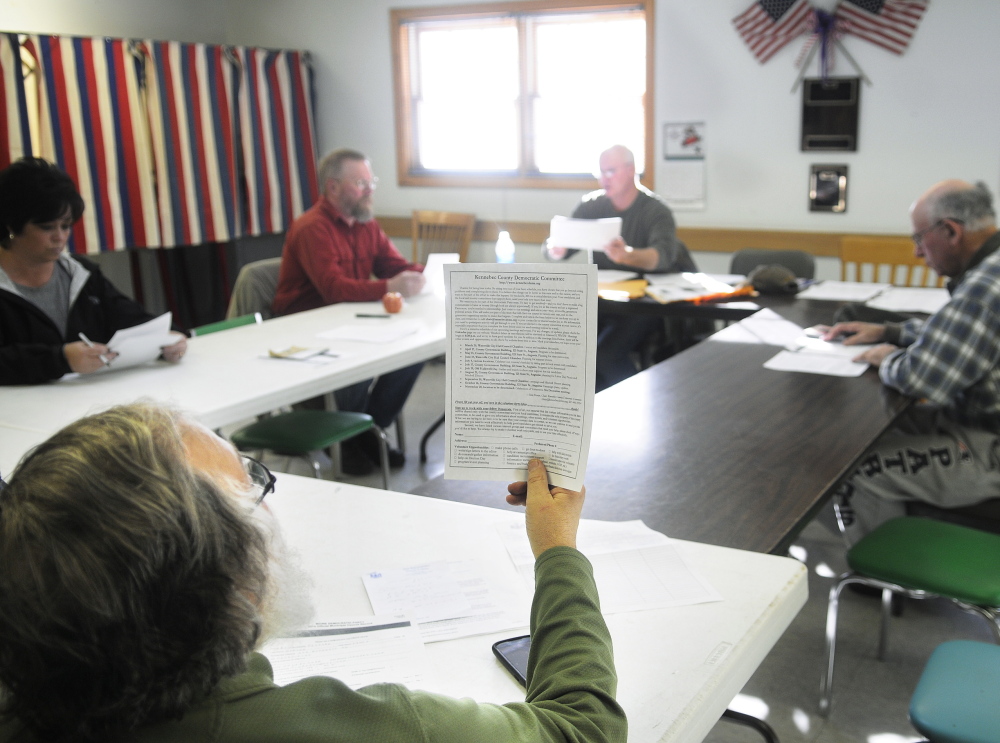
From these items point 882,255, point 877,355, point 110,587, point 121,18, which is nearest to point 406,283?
point 877,355

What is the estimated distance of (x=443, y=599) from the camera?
132 cm

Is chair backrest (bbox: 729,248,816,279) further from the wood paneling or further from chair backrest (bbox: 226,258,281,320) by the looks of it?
chair backrest (bbox: 226,258,281,320)

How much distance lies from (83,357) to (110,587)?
6.71ft

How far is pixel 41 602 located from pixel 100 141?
508 centimetres

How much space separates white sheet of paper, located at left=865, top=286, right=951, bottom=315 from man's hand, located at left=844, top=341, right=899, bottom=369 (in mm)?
674

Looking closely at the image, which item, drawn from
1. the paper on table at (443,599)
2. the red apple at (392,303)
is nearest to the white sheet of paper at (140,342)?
the red apple at (392,303)

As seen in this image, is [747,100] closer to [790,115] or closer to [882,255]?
[790,115]

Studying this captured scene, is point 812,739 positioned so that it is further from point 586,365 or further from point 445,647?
point 586,365

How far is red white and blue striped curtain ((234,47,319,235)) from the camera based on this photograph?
5.98 m

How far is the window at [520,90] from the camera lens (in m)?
5.61

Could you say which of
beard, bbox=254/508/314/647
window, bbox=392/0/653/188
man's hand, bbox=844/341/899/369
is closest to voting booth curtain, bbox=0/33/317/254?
window, bbox=392/0/653/188

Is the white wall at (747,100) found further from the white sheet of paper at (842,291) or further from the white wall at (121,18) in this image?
the white sheet of paper at (842,291)

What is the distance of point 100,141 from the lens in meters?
5.16

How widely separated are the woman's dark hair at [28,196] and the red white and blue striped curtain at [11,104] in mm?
2477
